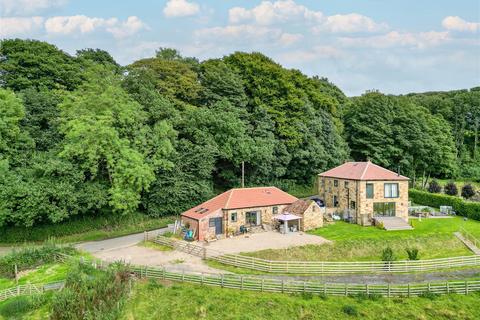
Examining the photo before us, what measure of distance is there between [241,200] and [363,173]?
12051mm

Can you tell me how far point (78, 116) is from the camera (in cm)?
3170

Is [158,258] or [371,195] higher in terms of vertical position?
[371,195]

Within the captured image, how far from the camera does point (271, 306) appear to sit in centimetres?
1958

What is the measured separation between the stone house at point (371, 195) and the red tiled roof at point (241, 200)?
5613mm

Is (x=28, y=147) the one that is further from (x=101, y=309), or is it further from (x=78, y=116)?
(x=101, y=309)

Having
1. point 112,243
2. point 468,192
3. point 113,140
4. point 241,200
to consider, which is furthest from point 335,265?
point 468,192

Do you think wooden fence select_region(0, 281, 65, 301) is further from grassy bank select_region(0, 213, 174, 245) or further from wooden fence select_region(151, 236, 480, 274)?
wooden fence select_region(151, 236, 480, 274)

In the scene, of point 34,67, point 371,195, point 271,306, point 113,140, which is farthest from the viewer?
point 34,67

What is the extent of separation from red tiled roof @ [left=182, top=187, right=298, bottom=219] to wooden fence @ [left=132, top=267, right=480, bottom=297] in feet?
28.8

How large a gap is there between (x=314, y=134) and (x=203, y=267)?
29686mm

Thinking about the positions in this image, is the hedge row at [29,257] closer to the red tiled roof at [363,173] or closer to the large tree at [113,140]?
the large tree at [113,140]

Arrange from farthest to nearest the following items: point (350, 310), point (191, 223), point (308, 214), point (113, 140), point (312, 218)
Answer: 1. point (312, 218)
2. point (308, 214)
3. point (113, 140)
4. point (191, 223)
5. point (350, 310)

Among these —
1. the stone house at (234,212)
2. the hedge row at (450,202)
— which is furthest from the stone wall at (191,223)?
the hedge row at (450,202)

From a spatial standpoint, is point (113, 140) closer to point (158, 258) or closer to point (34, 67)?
point (158, 258)
